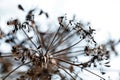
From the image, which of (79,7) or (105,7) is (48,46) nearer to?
(79,7)

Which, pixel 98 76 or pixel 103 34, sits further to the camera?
pixel 103 34

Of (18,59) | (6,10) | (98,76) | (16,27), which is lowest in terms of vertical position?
(98,76)

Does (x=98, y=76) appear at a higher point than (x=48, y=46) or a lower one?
lower

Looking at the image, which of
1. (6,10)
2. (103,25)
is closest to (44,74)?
(6,10)

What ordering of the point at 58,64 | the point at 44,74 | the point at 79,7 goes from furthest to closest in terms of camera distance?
the point at 79,7 < the point at 58,64 < the point at 44,74

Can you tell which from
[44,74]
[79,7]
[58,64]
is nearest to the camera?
[44,74]

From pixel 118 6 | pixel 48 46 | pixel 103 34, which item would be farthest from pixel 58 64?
pixel 118 6

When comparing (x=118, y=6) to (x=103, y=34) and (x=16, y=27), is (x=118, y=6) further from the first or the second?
(x=16, y=27)
